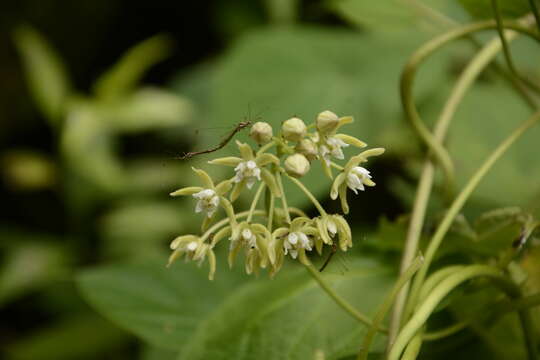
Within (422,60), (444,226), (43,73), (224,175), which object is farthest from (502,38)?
(43,73)

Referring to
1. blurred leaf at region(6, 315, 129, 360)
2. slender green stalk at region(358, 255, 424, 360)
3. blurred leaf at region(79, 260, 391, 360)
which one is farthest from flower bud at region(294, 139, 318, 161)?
blurred leaf at region(6, 315, 129, 360)

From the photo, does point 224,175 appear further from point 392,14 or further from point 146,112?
point 392,14

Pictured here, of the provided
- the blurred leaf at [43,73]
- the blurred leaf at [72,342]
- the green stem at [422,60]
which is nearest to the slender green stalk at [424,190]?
the green stem at [422,60]

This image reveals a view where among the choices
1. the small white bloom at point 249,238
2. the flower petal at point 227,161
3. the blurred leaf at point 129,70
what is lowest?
the small white bloom at point 249,238

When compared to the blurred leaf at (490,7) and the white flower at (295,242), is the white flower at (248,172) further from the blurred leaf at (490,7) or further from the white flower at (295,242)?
the blurred leaf at (490,7)

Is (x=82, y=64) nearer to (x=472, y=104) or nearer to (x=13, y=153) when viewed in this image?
(x=13, y=153)

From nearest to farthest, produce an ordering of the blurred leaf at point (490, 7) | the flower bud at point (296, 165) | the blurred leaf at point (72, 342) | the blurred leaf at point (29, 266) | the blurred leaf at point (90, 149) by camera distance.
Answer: the flower bud at point (296, 165) → the blurred leaf at point (490, 7) → the blurred leaf at point (72, 342) → the blurred leaf at point (29, 266) → the blurred leaf at point (90, 149)
